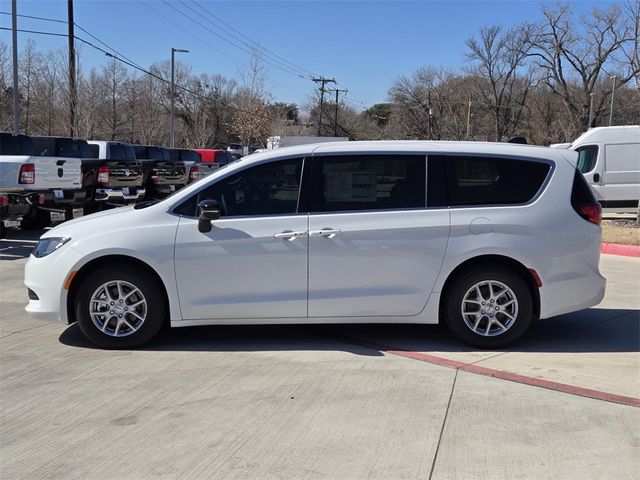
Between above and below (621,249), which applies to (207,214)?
above

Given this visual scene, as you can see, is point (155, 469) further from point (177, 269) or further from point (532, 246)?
point (532, 246)

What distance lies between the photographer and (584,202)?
5.38 m

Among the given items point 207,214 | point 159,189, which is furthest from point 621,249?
point 159,189

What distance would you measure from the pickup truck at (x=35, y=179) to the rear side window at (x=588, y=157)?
12.7 m

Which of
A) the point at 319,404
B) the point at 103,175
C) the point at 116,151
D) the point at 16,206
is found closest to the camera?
the point at 319,404

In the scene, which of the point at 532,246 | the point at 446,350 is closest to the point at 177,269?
the point at 446,350

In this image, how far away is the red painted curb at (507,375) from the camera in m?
4.36

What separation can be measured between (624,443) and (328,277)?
2539 mm

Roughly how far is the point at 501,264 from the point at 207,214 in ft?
8.57

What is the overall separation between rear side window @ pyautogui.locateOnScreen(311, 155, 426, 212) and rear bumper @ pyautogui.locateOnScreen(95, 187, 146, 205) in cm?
933

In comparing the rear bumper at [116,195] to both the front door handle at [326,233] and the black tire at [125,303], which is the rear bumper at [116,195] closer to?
the black tire at [125,303]

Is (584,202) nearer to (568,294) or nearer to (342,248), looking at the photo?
(568,294)

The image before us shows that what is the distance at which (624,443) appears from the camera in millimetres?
3646

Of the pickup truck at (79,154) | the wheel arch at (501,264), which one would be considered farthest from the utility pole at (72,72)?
the wheel arch at (501,264)
